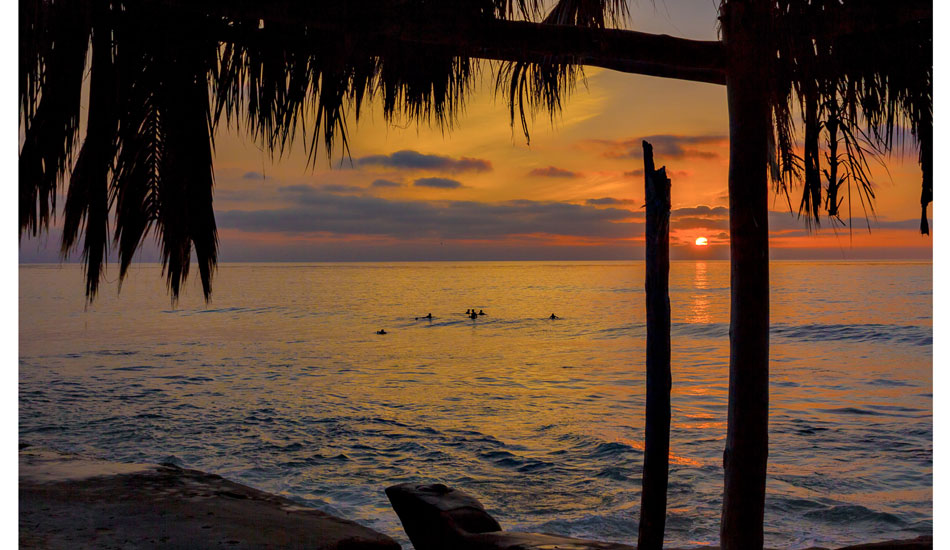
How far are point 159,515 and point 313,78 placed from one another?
11.7 ft

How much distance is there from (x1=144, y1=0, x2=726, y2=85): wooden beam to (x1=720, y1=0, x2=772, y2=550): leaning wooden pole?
0.53ft

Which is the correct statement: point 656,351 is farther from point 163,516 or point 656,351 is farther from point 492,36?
point 163,516

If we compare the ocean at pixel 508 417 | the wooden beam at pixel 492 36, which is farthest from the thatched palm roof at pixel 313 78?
the ocean at pixel 508 417

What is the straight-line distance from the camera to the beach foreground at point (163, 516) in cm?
439

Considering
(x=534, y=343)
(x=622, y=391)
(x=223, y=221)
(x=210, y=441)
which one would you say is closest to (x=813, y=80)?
(x=223, y=221)

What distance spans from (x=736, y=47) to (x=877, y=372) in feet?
53.7

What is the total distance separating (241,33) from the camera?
3.06 metres

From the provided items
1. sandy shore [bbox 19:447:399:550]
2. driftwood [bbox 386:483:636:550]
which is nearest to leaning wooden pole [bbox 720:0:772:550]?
driftwood [bbox 386:483:636:550]

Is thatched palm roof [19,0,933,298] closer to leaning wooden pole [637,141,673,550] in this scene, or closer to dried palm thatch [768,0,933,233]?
dried palm thatch [768,0,933,233]

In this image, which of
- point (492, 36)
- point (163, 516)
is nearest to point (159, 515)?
point (163, 516)

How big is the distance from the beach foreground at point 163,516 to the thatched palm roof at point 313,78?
2.52 m

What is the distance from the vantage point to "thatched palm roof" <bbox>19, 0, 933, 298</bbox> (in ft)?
8.45

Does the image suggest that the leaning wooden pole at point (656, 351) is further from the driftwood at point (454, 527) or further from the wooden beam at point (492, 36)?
the wooden beam at point (492, 36)

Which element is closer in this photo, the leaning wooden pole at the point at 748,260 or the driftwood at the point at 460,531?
the leaning wooden pole at the point at 748,260
